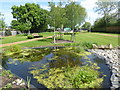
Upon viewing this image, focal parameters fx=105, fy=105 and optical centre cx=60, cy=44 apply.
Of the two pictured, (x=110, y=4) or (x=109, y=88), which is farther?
(x=110, y=4)

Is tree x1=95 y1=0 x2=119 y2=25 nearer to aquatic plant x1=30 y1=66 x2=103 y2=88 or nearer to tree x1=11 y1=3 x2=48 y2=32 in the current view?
tree x1=11 y1=3 x2=48 y2=32

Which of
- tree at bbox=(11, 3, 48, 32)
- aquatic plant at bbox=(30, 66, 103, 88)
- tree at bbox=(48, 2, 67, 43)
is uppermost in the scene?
tree at bbox=(11, 3, 48, 32)

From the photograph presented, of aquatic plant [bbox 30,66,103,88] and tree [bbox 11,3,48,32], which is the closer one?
aquatic plant [bbox 30,66,103,88]

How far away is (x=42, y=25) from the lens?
29.9 meters

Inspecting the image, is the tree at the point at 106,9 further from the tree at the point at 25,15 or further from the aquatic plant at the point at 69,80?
the aquatic plant at the point at 69,80

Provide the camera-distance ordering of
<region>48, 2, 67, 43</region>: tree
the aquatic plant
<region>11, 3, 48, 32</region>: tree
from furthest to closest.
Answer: <region>11, 3, 48, 32</region>: tree, <region>48, 2, 67, 43</region>: tree, the aquatic plant

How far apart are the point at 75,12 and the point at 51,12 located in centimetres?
253

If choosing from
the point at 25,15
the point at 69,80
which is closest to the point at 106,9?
the point at 25,15

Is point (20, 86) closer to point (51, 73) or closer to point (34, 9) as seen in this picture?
point (51, 73)

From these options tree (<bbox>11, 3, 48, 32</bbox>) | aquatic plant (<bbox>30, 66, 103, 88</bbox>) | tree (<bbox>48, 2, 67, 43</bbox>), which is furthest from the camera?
tree (<bbox>11, 3, 48, 32</bbox>)

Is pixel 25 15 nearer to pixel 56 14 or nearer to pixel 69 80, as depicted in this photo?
pixel 56 14

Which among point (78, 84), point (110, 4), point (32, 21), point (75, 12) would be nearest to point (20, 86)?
point (78, 84)

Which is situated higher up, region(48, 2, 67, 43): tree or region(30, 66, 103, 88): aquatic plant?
region(48, 2, 67, 43): tree

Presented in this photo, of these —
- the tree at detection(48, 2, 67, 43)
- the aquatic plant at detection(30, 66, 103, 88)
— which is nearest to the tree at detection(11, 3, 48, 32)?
the tree at detection(48, 2, 67, 43)
